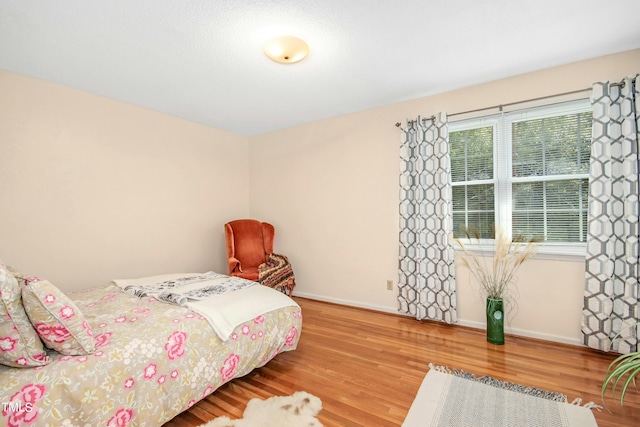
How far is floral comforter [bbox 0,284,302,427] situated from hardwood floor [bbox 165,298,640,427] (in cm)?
18

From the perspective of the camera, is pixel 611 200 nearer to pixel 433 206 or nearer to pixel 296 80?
pixel 433 206

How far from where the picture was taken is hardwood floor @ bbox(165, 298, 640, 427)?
173 centimetres

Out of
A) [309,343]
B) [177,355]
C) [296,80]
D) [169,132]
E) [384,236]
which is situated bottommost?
[309,343]

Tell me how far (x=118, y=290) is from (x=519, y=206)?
3.70 meters

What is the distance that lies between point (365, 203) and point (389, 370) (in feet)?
6.36

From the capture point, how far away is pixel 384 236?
11.4ft

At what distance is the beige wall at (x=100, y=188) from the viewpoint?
2568mm

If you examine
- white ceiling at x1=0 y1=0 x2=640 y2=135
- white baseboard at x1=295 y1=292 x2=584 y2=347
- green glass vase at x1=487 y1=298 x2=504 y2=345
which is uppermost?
white ceiling at x1=0 y1=0 x2=640 y2=135

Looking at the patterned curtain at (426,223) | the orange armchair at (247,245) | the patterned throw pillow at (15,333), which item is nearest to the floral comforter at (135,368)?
the patterned throw pillow at (15,333)

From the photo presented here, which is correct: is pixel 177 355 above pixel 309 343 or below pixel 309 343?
above

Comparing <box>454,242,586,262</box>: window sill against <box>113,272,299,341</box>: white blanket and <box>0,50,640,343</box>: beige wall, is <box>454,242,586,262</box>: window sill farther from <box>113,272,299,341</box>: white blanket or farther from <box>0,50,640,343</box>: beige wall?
<box>113,272,299,341</box>: white blanket

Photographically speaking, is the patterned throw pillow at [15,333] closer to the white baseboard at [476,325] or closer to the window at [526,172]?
the white baseboard at [476,325]

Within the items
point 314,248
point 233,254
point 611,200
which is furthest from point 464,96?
point 233,254

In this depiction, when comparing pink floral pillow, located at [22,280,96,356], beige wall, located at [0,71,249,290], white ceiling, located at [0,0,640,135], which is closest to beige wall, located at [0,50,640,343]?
beige wall, located at [0,71,249,290]
